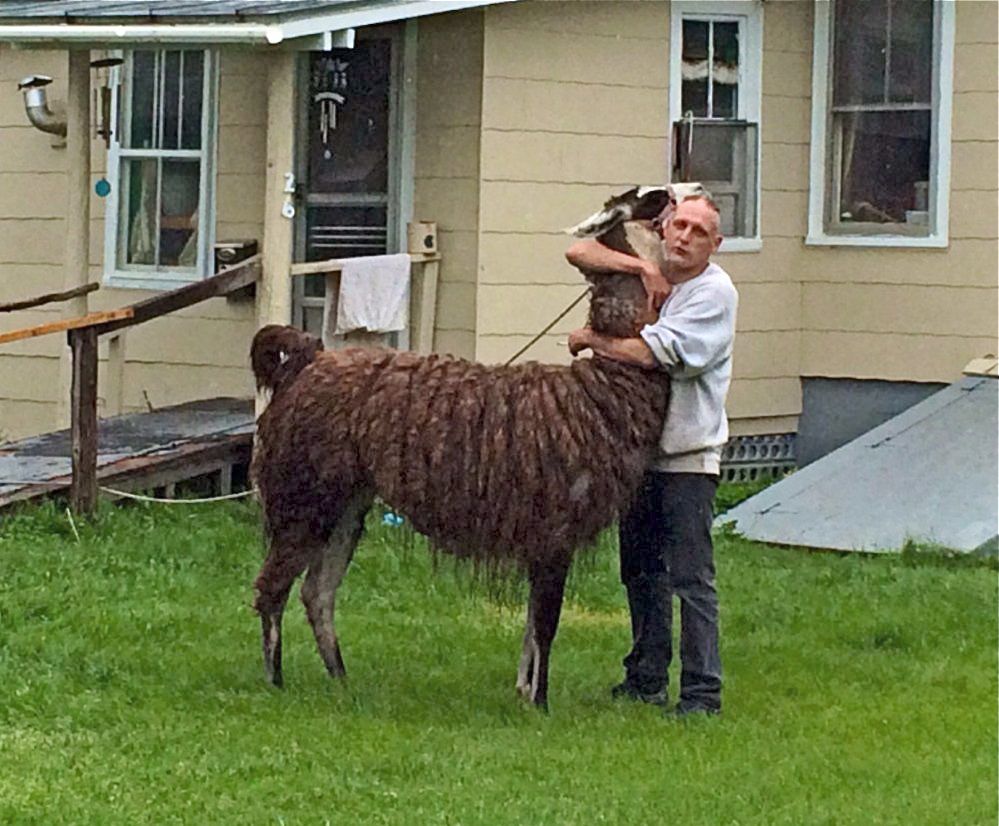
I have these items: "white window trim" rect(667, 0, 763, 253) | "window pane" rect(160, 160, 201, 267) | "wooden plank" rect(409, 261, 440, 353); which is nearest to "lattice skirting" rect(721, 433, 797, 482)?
"white window trim" rect(667, 0, 763, 253)

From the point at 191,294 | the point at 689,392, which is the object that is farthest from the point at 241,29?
the point at 689,392

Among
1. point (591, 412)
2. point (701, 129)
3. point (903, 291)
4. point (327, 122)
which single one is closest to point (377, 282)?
point (327, 122)

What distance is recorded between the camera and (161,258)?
14.0 meters

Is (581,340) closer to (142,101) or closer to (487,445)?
(487,445)

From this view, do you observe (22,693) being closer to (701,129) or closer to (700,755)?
(700,755)

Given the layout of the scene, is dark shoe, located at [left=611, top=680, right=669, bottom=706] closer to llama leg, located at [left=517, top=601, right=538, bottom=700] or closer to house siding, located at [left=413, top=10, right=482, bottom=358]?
llama leg, located at [left=517, top=601, right=538, bottom=700]

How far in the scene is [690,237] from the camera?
765 cm

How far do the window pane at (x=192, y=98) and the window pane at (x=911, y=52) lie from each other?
4500mm

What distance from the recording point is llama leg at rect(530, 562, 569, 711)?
7762 mm

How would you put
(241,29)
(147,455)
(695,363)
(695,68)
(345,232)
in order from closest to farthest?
(695,363) < (241,29) < (147,455) < (345,232) < (695,68)

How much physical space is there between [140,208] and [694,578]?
720 cm

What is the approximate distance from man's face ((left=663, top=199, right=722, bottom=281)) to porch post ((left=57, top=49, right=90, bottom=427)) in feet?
19.5

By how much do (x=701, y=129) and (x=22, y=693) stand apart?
734 centimetres

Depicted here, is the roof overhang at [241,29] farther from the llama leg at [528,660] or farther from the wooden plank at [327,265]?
the llama leg at [528,660]
